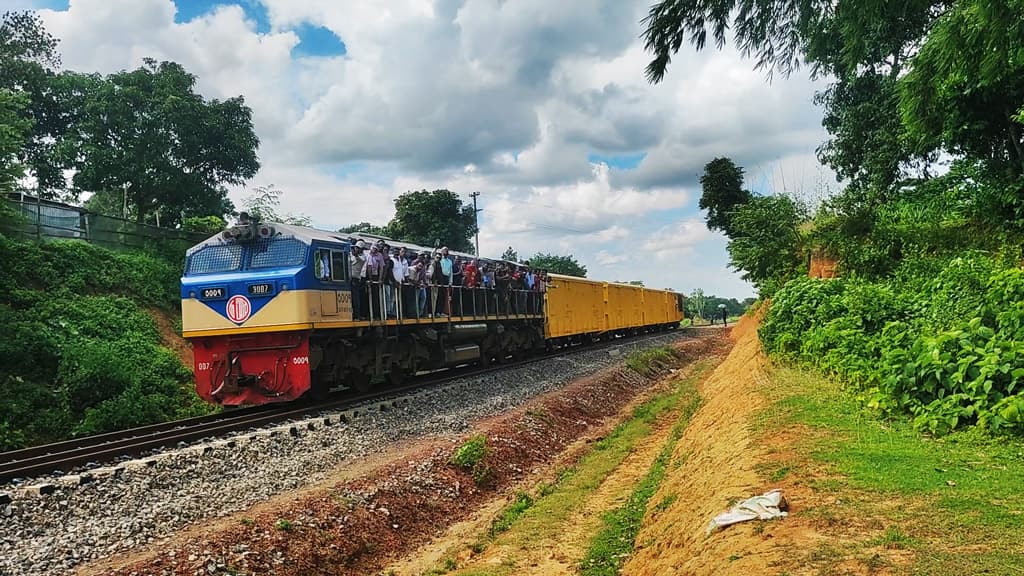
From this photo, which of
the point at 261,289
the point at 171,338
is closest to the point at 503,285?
the point at 171,338

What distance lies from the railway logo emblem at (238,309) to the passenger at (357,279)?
206 centimetres

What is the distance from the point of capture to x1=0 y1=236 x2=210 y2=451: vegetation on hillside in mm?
13602

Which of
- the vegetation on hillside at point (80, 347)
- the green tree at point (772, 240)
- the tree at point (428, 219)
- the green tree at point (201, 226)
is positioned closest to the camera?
the vegetation on hillside at point (80, 347)

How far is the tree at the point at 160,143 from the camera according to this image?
28.9m

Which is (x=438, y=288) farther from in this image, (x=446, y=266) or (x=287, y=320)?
(x=287, y=320)

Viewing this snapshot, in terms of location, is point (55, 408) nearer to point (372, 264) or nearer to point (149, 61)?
point (372, 264)

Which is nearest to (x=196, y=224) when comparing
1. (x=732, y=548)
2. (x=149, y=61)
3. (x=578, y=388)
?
(x=149, y=61)

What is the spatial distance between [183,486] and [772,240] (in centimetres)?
1896

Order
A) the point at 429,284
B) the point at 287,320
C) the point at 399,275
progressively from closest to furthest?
the point at 287,320
the point at 399,275
the point at 429,284

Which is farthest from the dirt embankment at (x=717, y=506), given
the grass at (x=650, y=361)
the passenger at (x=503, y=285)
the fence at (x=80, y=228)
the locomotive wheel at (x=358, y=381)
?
the fence at (x=80, y=228)

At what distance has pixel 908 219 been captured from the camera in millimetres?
16953

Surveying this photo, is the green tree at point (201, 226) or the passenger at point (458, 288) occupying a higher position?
the green tree at point (201, 226)

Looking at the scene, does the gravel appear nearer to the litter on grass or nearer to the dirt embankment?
the dirt embankment

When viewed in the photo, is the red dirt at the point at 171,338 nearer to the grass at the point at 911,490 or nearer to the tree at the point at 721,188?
the grass at the point at 911,490
